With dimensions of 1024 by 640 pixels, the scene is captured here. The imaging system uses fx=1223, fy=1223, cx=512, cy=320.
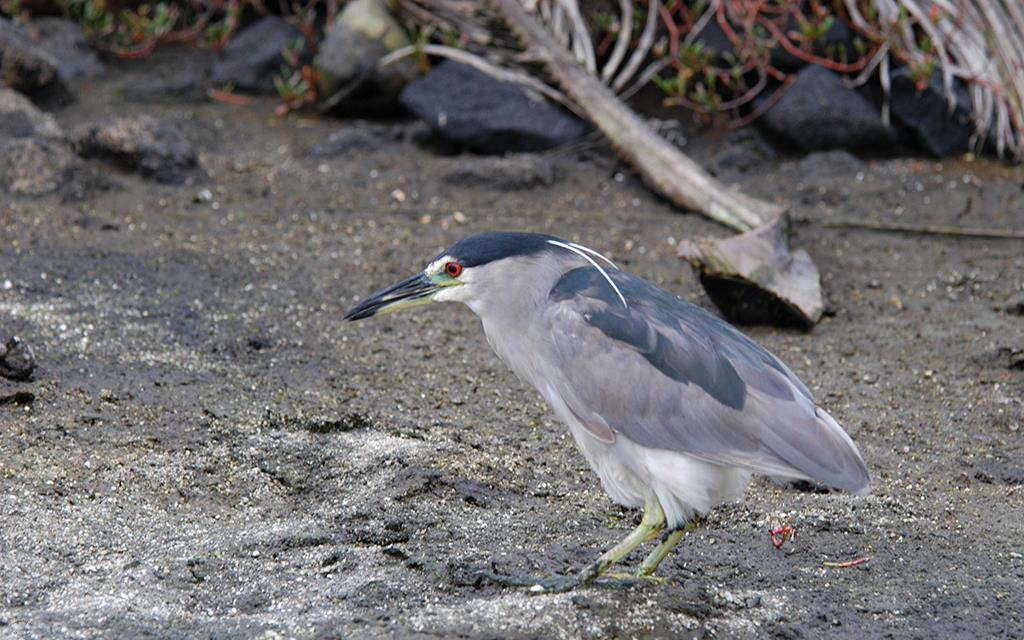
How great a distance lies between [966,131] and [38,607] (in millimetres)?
5514

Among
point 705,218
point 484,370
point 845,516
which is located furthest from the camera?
point 705,218

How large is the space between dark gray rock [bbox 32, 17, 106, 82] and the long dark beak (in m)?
4.88

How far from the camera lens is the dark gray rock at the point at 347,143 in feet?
21.9

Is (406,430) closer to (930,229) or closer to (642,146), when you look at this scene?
(642,146)

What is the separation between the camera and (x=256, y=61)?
7.58 m

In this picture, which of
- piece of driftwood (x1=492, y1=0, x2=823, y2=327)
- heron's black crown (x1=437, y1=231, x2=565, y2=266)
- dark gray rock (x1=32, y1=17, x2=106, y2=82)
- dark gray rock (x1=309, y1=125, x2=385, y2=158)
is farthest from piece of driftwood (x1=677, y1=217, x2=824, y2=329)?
dark gray rock (x1=32, y1=17, x2=106, y2=82)

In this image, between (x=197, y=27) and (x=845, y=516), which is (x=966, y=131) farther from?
(x=197, y=27)

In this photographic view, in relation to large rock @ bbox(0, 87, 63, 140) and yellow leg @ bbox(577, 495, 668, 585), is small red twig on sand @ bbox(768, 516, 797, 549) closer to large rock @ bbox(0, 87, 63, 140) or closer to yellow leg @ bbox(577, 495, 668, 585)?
yellow leg @ bbox(577, 495, 668, 585)

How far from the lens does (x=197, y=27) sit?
25.9 feet

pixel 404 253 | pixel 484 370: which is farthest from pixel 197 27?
pixel 484 370

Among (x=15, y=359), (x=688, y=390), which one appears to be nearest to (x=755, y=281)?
(x=688, y=390)

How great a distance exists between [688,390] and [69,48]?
592 cm

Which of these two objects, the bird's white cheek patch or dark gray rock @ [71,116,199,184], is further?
dark gray rock @ [71,116,199,184]

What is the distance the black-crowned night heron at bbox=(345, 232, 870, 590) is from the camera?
121 inches
